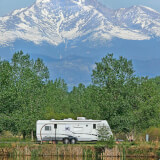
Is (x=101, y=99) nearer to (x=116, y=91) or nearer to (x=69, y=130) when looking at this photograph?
(x=116, y=91)

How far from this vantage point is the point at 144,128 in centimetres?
7056

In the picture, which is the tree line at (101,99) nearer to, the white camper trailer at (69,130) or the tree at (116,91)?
the tree at (116,91)

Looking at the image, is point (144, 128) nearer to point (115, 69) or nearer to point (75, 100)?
point (115, 69)

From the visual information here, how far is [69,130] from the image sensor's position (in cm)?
5231

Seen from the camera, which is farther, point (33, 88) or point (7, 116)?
point (33, 88)

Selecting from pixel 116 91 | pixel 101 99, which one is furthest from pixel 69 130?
pixel 116 91

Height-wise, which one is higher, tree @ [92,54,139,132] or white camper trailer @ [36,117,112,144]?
tree @ [92,54,139,132]

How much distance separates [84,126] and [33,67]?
125 ft

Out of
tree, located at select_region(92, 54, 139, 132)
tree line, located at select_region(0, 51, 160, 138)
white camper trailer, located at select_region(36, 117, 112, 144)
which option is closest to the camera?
white camper trailer, located at select_region(36, 117, 112, 144)

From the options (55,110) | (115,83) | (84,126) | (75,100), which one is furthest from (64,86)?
(84,126)

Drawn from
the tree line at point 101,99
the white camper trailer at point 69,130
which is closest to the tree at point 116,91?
the tree line at point 101,99

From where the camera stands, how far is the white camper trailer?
52.2 meters

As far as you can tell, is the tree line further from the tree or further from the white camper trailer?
the white camper trailer

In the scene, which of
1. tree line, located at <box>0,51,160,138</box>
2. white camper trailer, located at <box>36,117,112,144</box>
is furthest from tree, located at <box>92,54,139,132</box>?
white camper trailer, located at <box>36,117,112,144</box>
